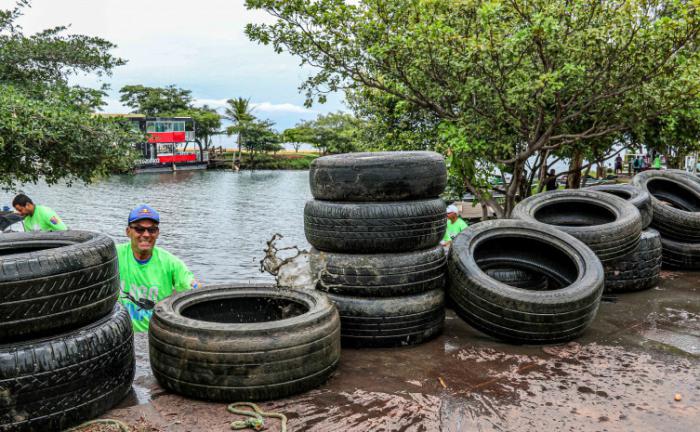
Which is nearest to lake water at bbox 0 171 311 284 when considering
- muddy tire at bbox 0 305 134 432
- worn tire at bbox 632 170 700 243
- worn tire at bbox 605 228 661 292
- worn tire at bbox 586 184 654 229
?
worn tire at bbox 586 184 654 229

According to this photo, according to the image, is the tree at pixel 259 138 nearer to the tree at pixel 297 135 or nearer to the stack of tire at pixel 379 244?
the tree at pixel 297 135

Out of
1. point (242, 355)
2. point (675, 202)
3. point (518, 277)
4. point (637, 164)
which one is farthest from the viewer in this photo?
point (637, 164)

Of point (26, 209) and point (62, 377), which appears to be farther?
point (26, 209)

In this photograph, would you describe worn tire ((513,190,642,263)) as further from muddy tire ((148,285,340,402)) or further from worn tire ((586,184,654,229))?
muddy tire ((148,285,340,402))

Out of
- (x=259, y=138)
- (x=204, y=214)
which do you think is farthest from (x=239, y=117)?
(x=204, y=214)

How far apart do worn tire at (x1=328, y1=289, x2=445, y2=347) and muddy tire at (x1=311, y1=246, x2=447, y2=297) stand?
7 centimetres

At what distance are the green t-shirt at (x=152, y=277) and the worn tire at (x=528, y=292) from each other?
8.21ft

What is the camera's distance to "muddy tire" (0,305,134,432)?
3.18 meters

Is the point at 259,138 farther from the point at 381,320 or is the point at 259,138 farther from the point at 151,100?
the point at 381,320

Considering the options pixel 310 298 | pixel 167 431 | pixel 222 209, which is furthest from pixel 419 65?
pixel 222 209

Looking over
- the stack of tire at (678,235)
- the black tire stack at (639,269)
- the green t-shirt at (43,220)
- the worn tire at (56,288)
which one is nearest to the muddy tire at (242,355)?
the worn tire at (56,288)

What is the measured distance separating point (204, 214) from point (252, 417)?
30.2 metres

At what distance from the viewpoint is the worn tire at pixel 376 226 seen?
4918mm

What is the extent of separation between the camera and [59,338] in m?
3.39
